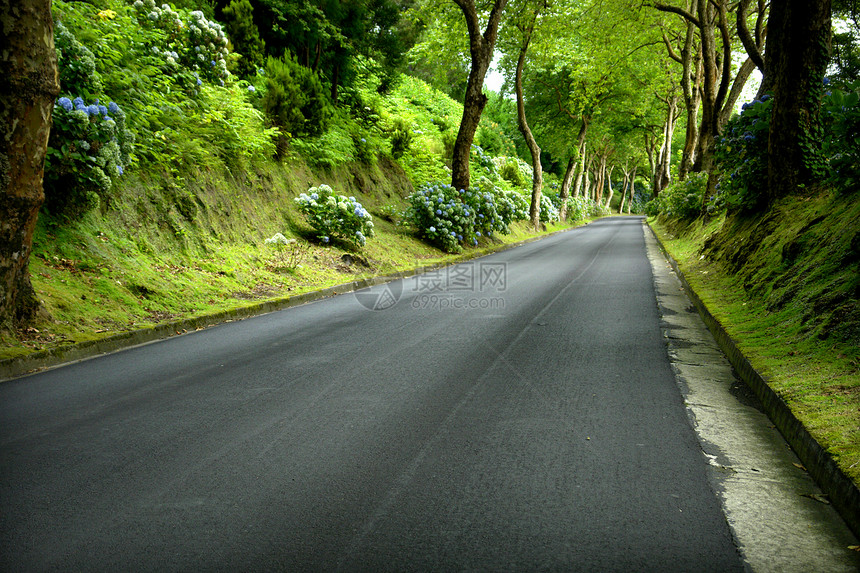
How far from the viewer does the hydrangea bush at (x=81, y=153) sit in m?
7.42

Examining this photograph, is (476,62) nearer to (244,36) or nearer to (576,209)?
(244,36)

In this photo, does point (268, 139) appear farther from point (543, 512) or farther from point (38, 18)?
point (543, 512)

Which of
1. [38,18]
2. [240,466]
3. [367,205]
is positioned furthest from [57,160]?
[367,205]

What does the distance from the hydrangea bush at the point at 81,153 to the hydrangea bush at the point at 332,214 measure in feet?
17.7

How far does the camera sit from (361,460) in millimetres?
3570

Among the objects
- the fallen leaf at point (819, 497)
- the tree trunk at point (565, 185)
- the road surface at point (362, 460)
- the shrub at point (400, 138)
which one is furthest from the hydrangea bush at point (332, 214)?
the tree trunk at point (565, 185)

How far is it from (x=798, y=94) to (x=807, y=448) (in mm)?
7566

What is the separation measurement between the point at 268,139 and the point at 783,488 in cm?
1339

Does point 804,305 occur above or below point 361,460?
above

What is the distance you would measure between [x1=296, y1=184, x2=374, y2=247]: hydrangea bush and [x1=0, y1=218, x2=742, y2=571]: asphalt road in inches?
283

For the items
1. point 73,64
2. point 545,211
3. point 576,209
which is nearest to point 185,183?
point 73,64

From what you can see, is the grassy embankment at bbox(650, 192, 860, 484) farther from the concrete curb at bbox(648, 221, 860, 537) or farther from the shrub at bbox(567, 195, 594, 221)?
the shrub at bbox(567, 195, 594, 221)

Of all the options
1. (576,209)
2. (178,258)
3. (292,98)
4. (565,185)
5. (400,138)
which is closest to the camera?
(178,258)

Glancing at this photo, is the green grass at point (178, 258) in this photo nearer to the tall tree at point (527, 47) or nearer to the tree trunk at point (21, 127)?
the tree trunk at point (21, 127)
